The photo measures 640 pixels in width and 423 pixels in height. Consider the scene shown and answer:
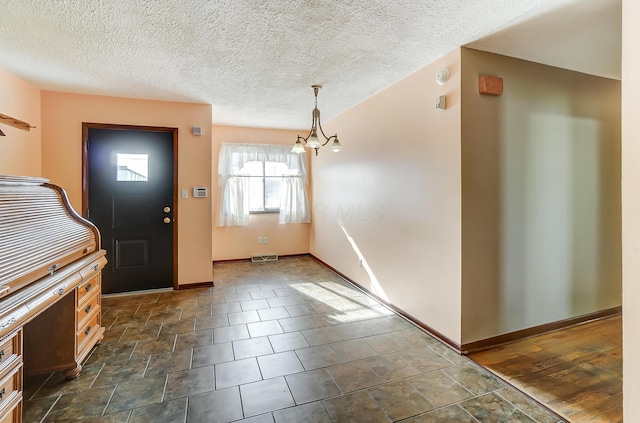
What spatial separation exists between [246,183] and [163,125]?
1.81 meters

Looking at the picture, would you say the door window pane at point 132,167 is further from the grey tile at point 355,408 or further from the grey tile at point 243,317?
the grey tile at point 355,408

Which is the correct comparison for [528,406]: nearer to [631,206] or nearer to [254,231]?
[631,206]

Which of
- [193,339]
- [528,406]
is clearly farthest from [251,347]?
[528,406]

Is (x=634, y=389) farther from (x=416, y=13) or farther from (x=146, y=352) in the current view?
(x=146, y=352)

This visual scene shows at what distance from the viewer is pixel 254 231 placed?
5543 mm

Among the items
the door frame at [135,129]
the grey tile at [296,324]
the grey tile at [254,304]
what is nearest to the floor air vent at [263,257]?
the door frame at [135,129]

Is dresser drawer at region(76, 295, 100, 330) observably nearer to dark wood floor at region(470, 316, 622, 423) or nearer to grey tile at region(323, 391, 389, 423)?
grey tile at region(323, 391, 389, 423)

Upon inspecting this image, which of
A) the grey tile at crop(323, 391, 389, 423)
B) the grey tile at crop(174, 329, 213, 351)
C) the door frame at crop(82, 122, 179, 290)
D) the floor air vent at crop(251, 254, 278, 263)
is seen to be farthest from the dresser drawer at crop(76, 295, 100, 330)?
the floor air vent at crop(251, 254, 278, 263)

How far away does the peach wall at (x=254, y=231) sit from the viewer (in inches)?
208

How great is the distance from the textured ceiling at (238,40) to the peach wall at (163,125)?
248mm

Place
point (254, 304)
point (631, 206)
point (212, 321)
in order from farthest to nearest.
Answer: point (254, 304)
point (212, 321)
point (631, 206)

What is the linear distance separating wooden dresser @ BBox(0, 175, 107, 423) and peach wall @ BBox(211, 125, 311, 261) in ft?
9.37

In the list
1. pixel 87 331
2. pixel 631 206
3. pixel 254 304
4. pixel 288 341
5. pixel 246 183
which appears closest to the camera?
pixel 631 206

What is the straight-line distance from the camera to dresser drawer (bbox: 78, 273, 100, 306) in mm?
2141
